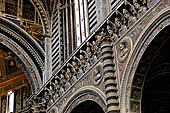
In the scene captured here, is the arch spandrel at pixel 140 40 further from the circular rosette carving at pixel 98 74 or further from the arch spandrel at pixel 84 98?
the circular rosette carving at pixel 98 74

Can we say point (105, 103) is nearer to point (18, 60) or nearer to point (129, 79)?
point (129, 79)

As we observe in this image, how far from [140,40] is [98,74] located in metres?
2.19

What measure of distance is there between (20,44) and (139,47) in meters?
8.42

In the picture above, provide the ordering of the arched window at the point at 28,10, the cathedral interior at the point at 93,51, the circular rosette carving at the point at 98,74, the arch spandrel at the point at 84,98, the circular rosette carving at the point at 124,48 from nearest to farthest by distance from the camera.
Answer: the cathedral interior at the point at 93,51
the circular rosette carving at the point at 124,48
the arch spandrel at the point at 84,98
the circular rosette carving at the point at 98,74
the arched window at the point at 28,10

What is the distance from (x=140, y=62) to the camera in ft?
34.8

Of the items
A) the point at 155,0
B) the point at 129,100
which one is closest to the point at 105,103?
the point at 129,100

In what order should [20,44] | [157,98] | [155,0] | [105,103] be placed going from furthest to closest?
1. [20,44]
2. [157,98]
3. [105,103]
4. [155,0]

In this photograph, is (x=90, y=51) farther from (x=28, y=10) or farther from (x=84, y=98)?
(x=28, y=10)

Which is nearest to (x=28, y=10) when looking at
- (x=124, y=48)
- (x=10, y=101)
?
(x=10, y=101)

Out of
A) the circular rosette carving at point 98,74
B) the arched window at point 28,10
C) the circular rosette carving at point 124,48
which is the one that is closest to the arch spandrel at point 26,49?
the arched window at point 28,10

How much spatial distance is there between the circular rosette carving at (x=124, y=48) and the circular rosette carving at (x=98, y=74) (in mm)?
965

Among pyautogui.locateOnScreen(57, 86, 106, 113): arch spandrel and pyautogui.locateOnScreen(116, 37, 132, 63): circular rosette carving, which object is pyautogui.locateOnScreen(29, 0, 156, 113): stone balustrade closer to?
pyautogui.locateOnScreen(116, 37, 132, 63): circular rosette carving

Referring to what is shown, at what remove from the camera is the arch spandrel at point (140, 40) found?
1004 centimetres

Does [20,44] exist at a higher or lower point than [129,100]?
higher
